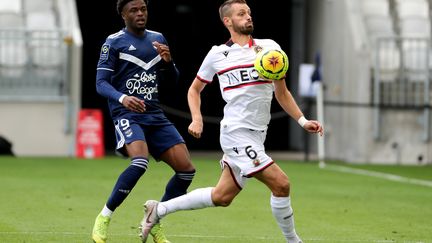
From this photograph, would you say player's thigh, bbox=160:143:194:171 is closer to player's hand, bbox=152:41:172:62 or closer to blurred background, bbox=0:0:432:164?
player's hand, bbox=152:41:172:62

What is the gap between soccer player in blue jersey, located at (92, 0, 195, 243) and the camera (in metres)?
10.9

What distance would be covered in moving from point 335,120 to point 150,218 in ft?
56.7

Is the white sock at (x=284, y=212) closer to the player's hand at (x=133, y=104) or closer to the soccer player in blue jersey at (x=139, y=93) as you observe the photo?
the soccer player in blue jersey at (x=139, y=93)

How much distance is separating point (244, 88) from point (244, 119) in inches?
10.4

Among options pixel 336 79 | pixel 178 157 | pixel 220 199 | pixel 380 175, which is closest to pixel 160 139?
pixel 178 157

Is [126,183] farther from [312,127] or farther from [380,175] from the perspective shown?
[380,175]

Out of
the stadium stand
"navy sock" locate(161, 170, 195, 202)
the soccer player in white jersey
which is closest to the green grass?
"navy sock" locate(161, 170, 195, 202)

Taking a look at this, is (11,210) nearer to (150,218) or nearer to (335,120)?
(150,218)

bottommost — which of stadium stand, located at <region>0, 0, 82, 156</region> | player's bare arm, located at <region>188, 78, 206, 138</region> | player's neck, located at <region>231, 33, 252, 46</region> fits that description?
stadium stand, located at <region>0, 0, 82, 156</region>

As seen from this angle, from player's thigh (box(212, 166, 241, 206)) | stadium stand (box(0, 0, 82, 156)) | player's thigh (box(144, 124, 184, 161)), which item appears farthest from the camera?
stadium stand (box(0, 0, 82, 156))

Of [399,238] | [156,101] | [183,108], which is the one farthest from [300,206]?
[183,108]

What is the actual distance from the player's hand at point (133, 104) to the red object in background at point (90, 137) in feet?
48.6

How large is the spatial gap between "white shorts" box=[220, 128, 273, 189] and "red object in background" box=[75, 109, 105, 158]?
15286 mm

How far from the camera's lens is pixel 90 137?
2552cm
